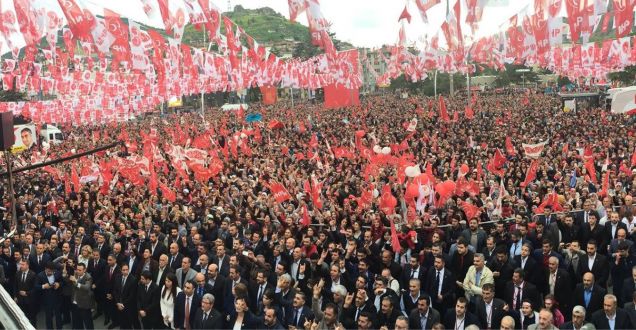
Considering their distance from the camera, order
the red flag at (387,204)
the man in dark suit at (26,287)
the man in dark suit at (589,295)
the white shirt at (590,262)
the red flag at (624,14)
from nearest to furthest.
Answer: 1. the man in dark suit at (589,295)
2. the white shirt at (590,262)
3. the man in dark suit at (26,287)
4. the red flag at (387,204)
5. the red flag at (624,14)

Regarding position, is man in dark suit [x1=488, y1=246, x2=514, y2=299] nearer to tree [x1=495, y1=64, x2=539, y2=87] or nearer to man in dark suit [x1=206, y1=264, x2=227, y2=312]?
man in dark suit [x1=206, y1=264, x2=227, y2=312]

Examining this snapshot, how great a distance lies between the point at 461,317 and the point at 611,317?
1.39 metres

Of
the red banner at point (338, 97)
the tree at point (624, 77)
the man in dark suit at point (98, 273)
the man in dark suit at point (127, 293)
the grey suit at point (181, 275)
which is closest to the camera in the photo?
the grey suit at point (181, 275)

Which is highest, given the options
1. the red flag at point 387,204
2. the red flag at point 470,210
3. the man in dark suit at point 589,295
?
the red flag at point 387,204

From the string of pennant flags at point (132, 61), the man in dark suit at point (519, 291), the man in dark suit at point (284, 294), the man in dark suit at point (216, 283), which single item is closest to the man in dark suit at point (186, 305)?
the man in dark suit at point (216, 283)

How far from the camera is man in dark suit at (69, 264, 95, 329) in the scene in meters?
9.92

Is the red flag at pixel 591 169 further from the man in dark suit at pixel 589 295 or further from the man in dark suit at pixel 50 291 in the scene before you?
the man in dark suit at pixel 50 291

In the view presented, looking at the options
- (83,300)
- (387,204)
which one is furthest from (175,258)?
(387,204)

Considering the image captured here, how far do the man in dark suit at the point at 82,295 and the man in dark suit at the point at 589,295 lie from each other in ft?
20.1

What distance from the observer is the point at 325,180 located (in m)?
17.6

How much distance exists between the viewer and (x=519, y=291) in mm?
8086

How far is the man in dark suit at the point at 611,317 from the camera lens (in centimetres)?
699

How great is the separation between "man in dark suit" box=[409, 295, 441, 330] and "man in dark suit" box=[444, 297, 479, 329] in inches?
6.5

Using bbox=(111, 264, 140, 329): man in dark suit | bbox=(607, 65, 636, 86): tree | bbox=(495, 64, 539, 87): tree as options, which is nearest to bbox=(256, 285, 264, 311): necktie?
bbox=(111, 264, 140, 329): man in dark suit
